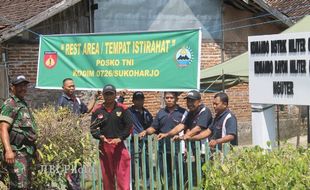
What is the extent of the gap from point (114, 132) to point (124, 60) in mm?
1653

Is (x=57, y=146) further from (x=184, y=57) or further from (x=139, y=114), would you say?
(x=139, y=114)

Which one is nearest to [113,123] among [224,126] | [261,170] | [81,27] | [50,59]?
[224,126]

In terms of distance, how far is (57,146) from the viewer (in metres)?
6.59

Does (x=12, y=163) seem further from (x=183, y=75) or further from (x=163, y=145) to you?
(x=183, y=75)

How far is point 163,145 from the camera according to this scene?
7.59m

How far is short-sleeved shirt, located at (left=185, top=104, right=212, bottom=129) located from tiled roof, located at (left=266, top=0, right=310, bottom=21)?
1058 cm

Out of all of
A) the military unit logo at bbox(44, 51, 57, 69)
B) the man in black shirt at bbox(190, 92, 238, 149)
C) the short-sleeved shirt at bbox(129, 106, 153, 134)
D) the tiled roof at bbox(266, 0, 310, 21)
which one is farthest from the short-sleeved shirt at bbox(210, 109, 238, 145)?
the tiled roof at bbox(266, 0, 310, 21)

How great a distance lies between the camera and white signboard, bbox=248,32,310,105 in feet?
16.7

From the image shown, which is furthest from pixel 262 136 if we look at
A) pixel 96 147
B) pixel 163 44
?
pixel 163 44

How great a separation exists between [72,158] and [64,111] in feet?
1.98

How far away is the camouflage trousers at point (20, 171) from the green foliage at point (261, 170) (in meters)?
2.52

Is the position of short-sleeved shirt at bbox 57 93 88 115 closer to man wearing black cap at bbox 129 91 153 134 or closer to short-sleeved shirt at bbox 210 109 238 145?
man wearing black cap at bbox 129 91 153 134

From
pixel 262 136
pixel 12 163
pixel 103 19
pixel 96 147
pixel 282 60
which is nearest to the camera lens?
pixel 282 60

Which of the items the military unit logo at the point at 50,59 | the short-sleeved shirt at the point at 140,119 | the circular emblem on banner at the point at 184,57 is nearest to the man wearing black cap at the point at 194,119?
the circular emblem on banner at the point at 184,57
